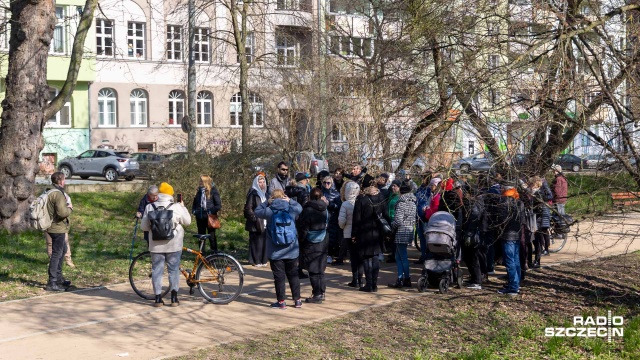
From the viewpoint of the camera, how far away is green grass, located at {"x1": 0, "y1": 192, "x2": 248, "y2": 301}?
513 inches

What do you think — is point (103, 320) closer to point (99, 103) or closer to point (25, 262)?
point (25, 262)

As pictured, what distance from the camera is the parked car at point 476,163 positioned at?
11002mm

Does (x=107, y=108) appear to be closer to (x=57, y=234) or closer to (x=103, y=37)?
(x=103, y=37)

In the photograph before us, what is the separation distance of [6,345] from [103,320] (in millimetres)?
1465

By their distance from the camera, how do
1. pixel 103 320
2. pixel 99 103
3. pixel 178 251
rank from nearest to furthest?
pixel 103 320
pixel 178 251
pixel 99 103

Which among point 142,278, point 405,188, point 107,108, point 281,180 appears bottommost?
point 142,278

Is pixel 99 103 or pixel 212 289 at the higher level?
pixel 99 103

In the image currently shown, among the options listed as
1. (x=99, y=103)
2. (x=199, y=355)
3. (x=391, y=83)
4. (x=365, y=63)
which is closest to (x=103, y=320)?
(x=199, y=355)

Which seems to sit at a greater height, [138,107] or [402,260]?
[138,107]

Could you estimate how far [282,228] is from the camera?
11.1 m

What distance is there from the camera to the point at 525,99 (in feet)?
37.4

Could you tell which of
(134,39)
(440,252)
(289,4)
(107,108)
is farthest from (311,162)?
(107,108)

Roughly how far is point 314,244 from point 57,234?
396 centimetres

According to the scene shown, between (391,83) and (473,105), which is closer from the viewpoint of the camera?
(473,105)
